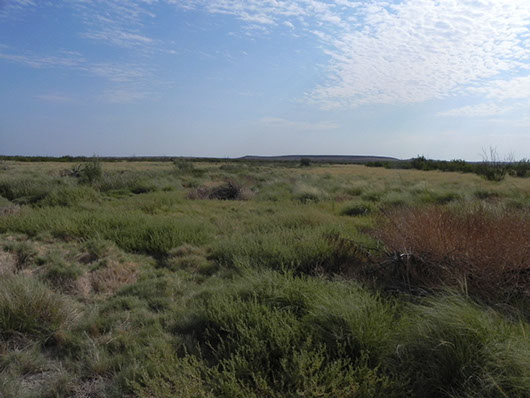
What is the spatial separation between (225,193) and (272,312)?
1245 centimetres

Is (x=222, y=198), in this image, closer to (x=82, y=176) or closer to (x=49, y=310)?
(x=82, y=176)

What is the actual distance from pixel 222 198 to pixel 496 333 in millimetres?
13187

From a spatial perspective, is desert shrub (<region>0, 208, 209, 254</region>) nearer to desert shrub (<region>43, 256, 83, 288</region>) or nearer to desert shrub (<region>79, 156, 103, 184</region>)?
desert shrub (<region>43, 256, 83, 288</region>)

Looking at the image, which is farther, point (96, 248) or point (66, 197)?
point (66, 197)

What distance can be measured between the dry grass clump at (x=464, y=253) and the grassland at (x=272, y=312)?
22 millimetres

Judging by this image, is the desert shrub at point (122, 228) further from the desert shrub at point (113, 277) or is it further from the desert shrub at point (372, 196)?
the desert shrub at point (372, 196)

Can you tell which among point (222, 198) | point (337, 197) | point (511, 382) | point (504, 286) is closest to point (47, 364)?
point (511, 382)

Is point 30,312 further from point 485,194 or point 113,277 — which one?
point 485,194

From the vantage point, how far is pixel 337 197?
52.6ft

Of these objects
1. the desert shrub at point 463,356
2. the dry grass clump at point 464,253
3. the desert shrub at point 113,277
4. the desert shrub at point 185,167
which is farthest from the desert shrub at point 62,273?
the desert shrub at point 185,167

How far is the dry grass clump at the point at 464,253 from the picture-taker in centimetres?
448

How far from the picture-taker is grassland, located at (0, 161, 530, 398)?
293 cm

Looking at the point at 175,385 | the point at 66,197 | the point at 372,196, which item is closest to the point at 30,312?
the point at 175,385

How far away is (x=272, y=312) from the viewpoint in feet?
12.6
